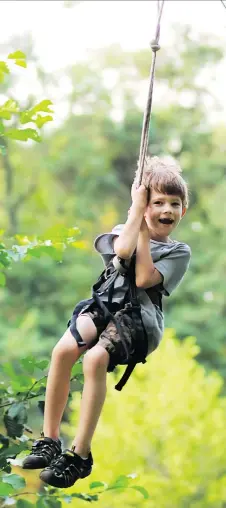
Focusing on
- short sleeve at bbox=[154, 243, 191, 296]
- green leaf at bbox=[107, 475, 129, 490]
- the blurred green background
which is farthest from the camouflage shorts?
the blurred green background

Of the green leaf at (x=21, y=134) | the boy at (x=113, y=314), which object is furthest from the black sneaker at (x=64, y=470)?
the green leaf at (x=21, y=134)

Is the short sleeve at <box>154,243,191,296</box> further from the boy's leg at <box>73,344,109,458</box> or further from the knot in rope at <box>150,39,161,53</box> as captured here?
the knot in rope at <box>150,39,161,53</box>

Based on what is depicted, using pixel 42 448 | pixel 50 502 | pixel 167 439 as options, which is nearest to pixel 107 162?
pixel 167 439

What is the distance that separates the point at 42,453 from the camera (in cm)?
202

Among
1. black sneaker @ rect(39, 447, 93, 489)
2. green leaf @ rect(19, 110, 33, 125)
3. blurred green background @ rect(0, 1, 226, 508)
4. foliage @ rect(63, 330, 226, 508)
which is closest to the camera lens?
black sneaker @ rect(39, 447, 93, 489)

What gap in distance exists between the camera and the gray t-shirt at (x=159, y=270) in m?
2.11

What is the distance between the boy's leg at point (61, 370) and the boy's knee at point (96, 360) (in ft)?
0.20

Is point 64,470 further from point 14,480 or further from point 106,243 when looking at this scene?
Answer: point 106,243

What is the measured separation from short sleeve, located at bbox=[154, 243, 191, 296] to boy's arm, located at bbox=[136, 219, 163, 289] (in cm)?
4

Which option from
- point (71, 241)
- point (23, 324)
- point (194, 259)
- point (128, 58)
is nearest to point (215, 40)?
point (128, 58)

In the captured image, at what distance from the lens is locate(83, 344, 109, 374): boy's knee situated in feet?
6.46

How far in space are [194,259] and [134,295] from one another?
11.0m

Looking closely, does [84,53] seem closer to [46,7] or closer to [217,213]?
[46,7]

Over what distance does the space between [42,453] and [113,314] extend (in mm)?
352
